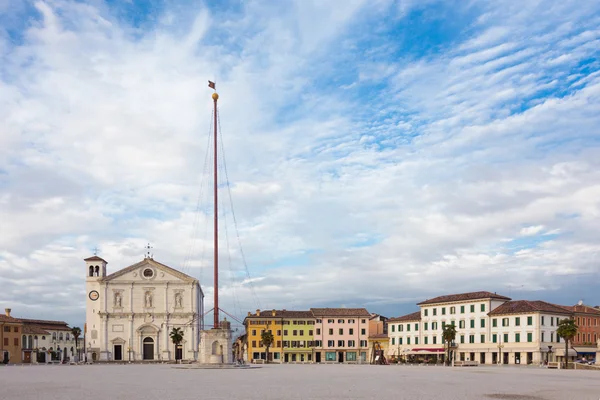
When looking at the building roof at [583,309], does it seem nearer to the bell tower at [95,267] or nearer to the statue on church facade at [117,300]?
the statue on church facade at [117,300]

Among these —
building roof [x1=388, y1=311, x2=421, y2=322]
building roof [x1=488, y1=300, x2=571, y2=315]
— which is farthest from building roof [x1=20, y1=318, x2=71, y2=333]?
building roof [x1=488, y1=300, x2=571, y2=315]

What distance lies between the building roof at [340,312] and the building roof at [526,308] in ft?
96.8

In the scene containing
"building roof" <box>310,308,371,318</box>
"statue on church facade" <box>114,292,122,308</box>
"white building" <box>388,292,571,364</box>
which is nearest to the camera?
"white building" <box>388,292,571,364</box>

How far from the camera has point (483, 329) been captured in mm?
91125

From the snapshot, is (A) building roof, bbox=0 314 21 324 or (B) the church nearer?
(A) building roof, bbox=0 314 21 324

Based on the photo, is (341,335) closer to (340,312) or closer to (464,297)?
(340,312)

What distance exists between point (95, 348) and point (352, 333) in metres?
43.1

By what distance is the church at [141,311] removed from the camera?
101062 mm

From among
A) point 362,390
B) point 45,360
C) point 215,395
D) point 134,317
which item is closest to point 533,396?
point 362,390

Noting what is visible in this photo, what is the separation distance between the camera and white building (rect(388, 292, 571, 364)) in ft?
274

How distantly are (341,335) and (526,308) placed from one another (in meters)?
38.4

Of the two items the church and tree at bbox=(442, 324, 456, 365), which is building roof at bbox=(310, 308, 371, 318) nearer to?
the church

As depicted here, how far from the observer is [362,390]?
83.6 feet

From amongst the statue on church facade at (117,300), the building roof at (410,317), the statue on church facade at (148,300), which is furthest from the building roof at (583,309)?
the statue on church facade at (117,300)
